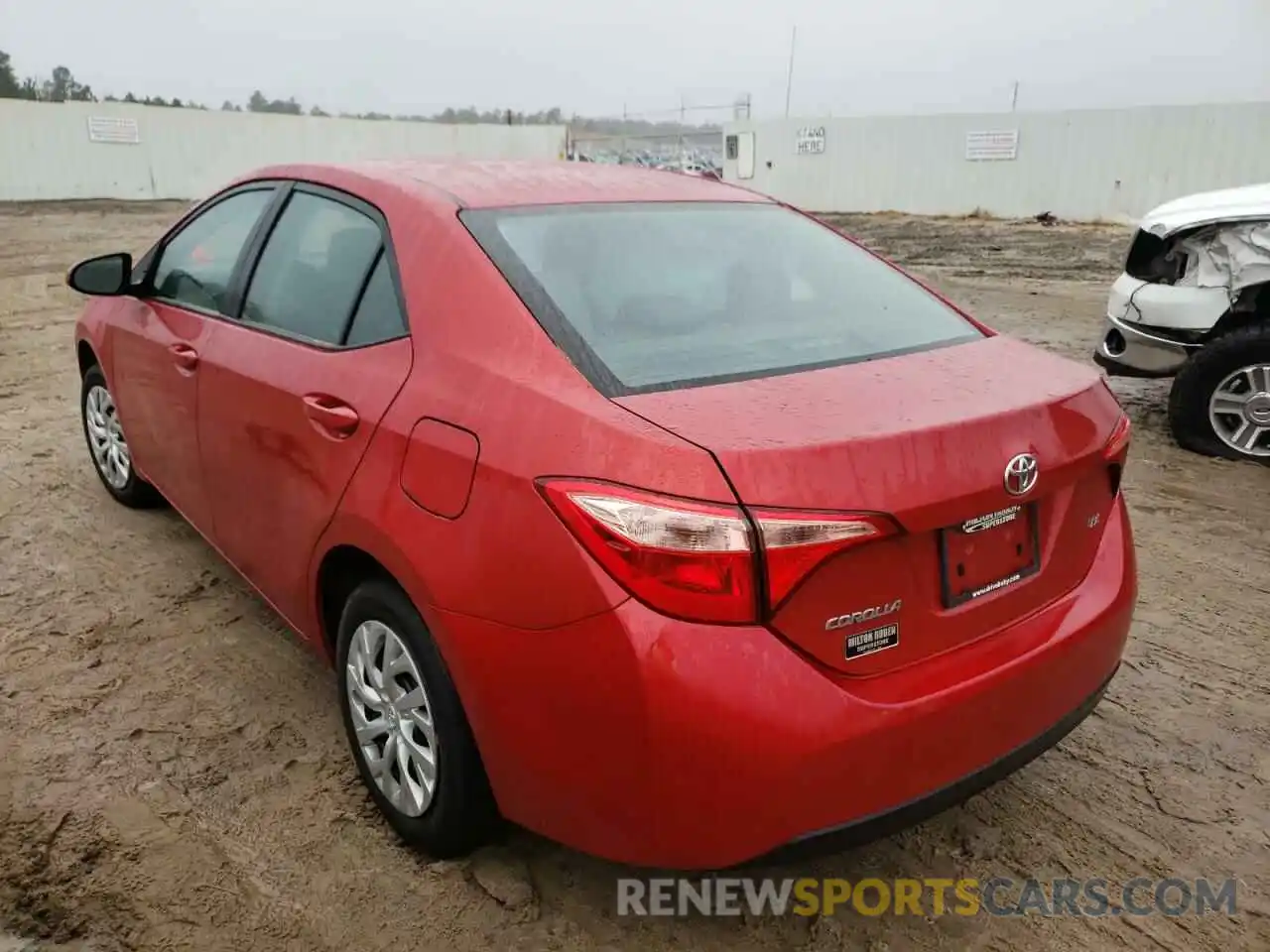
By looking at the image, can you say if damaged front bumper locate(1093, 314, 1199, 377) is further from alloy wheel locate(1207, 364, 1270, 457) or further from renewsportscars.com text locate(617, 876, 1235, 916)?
renewsportscars.com text locate(617, 876, 1235, 916)

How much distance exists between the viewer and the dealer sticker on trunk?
6.08 feet

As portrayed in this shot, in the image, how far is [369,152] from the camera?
107 ft

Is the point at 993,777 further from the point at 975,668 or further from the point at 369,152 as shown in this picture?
the point at 369,152

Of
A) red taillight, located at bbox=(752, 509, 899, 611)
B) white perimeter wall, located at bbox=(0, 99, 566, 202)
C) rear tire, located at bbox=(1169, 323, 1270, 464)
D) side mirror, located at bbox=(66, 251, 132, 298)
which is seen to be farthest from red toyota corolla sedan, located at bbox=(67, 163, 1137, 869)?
white perimeter wall, located at bbox=(0, 99, 566, 202)

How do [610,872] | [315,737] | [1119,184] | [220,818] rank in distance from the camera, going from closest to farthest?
1. [610,872]
2. [220,818]
3. [315,737]
4. [1119,184]

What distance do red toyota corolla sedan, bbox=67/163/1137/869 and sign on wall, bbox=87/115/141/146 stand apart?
99.6 ft

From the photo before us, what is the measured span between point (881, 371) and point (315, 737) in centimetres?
193

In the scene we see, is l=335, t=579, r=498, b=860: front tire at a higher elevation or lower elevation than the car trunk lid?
lower

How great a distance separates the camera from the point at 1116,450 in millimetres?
2275

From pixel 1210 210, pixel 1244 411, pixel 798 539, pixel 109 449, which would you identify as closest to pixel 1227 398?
pixel 1244 411

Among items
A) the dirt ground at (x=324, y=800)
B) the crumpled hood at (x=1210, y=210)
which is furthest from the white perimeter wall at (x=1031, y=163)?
the dirt ground at (x=324, y=800)

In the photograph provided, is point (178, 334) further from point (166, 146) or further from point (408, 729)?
point (166, 146)

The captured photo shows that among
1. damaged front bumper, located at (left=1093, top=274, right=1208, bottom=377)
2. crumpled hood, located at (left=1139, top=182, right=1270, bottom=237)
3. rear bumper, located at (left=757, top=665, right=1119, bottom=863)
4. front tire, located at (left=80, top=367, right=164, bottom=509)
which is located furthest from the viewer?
damaged front bumper, located at (left=1093, top=274, right=1208, bottom=377)

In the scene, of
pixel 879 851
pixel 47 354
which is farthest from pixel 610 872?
pixel 47 354
